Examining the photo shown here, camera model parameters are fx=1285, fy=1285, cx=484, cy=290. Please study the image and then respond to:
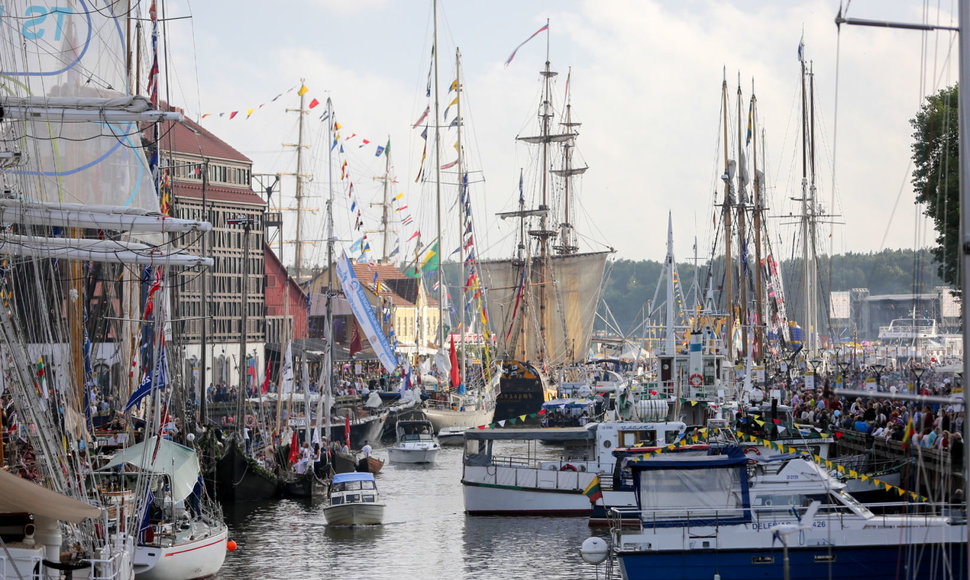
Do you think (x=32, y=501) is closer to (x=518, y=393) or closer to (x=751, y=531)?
(x=751, y=531)

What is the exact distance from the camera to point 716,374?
5341cm

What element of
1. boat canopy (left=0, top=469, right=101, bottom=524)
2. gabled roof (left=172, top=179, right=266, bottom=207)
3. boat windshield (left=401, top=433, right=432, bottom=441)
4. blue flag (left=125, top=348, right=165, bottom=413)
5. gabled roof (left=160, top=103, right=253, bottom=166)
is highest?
gabled roof (left=160, top=103, right=253, bottom=166)

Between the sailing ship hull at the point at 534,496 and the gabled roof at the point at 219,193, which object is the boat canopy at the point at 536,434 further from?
the gabled roof at the point at 219,193

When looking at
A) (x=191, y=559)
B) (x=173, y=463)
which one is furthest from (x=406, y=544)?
(x=191, y=559)

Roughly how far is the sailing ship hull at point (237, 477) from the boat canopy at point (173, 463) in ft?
45.8

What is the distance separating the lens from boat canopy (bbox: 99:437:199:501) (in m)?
33.7

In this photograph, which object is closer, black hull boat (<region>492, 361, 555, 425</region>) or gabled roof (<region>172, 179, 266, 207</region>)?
black hull boat (<region>492, 361, 555, 425</region>)

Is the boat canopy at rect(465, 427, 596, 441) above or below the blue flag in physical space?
below

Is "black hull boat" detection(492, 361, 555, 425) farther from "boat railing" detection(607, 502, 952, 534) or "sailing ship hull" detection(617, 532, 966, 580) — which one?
"sailing ship hull" detection(617, 532, 966, 580)

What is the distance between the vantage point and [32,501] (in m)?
21.2

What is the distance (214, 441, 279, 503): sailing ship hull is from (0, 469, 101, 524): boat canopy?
27530mm

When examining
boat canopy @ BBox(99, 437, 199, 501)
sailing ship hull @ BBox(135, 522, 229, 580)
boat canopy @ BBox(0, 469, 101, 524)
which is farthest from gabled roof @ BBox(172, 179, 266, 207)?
boat canopy @ BBox(0, 469, 101, 524)

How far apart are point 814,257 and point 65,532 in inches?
2365

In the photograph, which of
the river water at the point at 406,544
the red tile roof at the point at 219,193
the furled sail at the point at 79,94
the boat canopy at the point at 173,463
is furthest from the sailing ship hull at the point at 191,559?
the red tile roof at the point at 219,193
